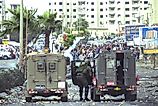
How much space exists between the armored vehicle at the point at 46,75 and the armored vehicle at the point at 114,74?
131 centimetres

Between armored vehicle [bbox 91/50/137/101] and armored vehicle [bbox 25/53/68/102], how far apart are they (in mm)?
1306

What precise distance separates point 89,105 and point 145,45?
30912mm

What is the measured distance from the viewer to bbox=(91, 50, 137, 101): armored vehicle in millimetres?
21781

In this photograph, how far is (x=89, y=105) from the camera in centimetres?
1980

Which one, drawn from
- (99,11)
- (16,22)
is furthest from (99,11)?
(16,22)

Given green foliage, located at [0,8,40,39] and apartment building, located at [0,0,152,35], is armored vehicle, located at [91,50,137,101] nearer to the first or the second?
green foliage, located at [0,8,40,39]

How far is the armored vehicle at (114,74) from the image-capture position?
21.8 m

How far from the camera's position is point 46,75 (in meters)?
21.7

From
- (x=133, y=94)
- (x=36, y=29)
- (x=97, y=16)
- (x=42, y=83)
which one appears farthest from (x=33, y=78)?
(x=97, y=16)

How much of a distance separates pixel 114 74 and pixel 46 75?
259cm

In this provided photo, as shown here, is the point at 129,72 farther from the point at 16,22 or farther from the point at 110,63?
the point at 16,22

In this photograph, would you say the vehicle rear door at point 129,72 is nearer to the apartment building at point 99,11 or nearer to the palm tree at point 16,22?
the palm tree at point 16,22

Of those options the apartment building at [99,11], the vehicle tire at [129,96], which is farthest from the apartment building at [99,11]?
the vehicle tire at [129,96]

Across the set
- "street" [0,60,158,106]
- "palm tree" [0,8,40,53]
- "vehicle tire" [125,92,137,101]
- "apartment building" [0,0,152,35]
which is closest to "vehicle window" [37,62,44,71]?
"street" [0,60,158,106]
